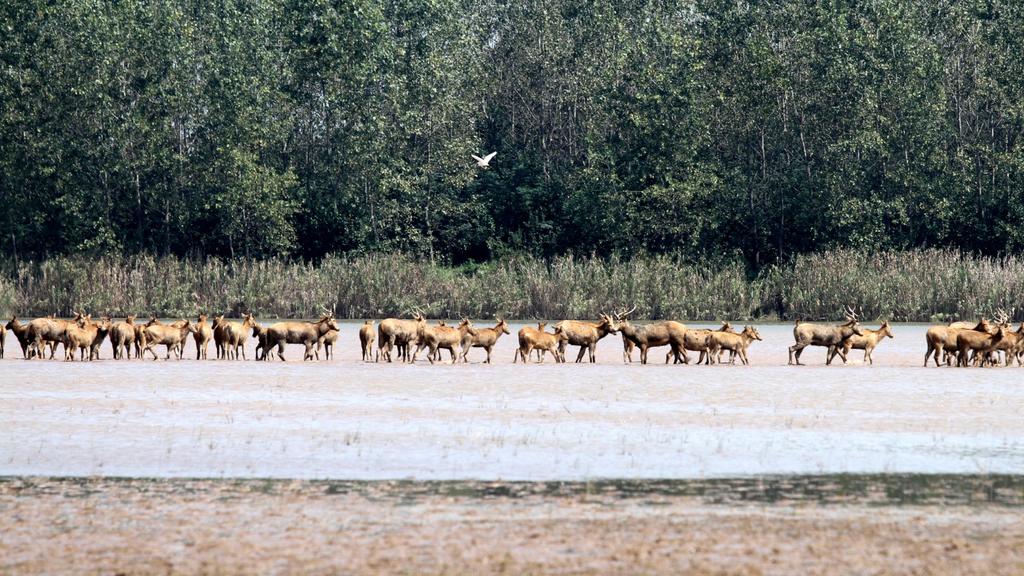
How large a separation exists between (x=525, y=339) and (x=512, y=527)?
2019 cm

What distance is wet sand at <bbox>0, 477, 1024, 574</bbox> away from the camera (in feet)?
43.4

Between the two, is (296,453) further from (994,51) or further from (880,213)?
(994,51)

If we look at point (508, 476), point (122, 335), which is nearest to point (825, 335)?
point (122, 335)

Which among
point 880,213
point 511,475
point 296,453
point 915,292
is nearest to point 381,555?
point 511,475

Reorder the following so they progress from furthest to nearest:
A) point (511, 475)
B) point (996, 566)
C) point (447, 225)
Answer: point (447, 225), point (511, 475), point (996, 566)

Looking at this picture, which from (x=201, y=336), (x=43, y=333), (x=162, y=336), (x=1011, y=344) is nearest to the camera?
(x=1011, y=344)

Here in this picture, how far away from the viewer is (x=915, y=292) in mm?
54969

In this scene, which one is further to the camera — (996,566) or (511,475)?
(511,475)

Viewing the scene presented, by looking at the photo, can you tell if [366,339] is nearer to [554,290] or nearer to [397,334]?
[397,334]

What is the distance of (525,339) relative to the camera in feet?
114

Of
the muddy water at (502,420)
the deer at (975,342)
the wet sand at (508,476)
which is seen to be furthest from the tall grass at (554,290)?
the wet sand at (508,476)

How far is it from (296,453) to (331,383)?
9.89m

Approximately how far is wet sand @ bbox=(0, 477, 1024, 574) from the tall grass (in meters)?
38.8

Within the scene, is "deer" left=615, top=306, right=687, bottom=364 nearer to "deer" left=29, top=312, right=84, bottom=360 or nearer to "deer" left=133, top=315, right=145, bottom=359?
"deer" left=133, top=315, right=145, bottom=359
